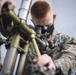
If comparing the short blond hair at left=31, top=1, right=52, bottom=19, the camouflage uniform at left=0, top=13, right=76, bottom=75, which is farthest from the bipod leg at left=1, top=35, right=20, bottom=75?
the short blond hair at left=31, top=1, right=52, bottom=19

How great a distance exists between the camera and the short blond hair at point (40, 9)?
111 centimetres

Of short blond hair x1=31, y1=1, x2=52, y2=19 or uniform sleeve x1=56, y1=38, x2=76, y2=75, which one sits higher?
short blond hair x1=31, y1=1, x2=52, y2=19

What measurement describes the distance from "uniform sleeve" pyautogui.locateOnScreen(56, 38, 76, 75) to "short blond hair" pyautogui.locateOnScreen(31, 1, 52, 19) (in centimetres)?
20

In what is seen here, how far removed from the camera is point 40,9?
111 centimetres

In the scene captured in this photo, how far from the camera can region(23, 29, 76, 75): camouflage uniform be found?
852mm

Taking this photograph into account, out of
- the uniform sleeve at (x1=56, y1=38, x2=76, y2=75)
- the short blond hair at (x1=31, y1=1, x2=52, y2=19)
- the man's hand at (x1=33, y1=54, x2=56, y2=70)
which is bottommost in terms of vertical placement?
the man's hand at (x1=33, y1=54, x2=56, y2=70)

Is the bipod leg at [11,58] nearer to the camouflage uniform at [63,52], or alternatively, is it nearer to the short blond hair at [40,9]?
the camouflage uniform at [63,52]

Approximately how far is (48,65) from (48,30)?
1.88 ft

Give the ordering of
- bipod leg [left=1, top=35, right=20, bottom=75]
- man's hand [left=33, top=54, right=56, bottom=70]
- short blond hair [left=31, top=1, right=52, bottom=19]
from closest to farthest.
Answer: man's hand [left=33, top=54, right=56, bottom=70], bipod leg [left=1, top=35, right=20, bottom=75], short blond hair [left=31, top=1, right=52, bottom=19]

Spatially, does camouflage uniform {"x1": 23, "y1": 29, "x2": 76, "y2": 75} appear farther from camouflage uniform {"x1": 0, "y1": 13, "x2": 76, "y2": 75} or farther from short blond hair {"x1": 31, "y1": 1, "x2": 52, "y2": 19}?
short blond hair {"x1": 31, "y1": 1, "x2": 52, "y2": 19}

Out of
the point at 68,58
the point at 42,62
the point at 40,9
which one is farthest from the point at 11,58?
the point at 40,9

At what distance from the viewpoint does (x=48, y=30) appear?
4.05 feet

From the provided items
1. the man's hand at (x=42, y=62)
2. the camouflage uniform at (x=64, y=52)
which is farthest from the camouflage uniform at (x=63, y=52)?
the man's hand at (x=42, y=62)

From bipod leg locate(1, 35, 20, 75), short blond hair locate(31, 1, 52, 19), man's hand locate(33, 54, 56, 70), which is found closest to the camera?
man's hand locate(33, 54, 56, 70)
